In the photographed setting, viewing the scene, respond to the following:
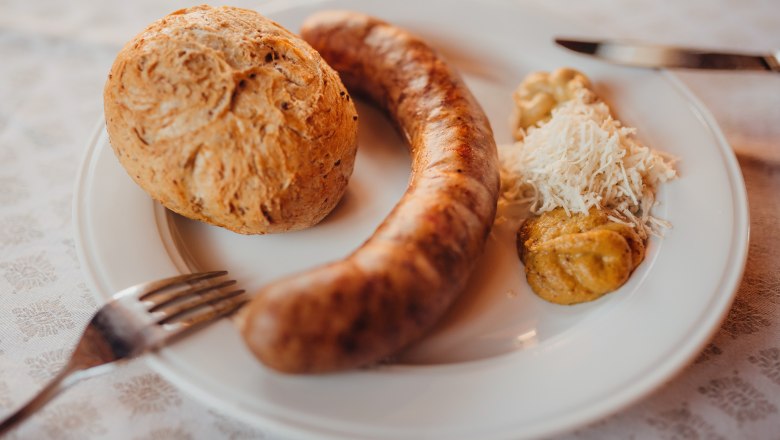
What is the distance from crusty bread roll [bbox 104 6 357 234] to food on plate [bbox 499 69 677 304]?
779mm

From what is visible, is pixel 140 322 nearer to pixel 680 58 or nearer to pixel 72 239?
pixel 72 239

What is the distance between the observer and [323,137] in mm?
1959

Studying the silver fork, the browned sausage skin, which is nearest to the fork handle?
the silver fork

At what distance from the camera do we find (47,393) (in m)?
1.51

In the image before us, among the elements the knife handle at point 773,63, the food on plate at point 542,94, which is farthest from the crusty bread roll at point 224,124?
the knife handle at point 773,63

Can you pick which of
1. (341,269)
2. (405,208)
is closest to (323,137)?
(405,208)

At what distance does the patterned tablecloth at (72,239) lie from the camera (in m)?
1.71

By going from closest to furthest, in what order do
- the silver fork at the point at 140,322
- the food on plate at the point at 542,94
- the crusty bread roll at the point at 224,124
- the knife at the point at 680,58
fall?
the silver fork at the point at 140,322
the crusty bread roll at the point at 224,124
the food on plate at the point at 542,94
the knife at the point at 680,58

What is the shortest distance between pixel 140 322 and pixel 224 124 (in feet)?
2.12

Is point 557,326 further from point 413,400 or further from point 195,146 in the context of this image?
point 195,146

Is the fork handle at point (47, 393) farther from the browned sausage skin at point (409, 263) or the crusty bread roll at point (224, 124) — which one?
the crusty bread roll at point (224, 124)

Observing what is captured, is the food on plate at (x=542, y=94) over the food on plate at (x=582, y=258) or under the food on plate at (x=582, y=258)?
over


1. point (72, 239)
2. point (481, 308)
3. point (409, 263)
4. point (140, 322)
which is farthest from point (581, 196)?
point (72, 239)

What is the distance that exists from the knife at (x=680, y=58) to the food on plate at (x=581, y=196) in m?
0.39
